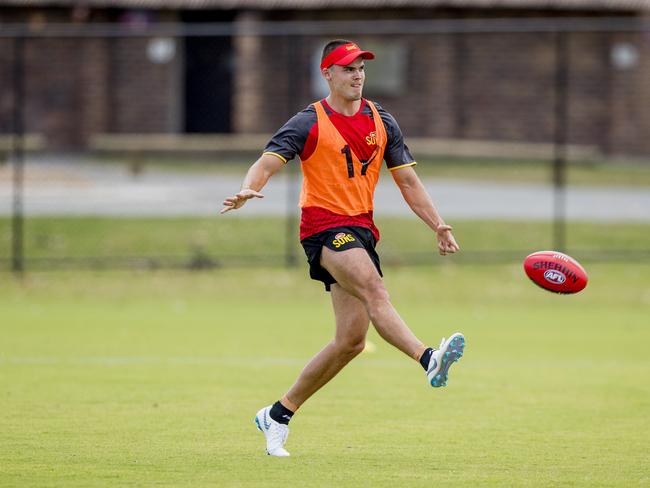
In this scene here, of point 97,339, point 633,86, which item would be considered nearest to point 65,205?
point 97,339

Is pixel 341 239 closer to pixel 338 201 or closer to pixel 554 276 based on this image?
pixel 338 201

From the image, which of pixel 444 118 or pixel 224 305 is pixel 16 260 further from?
pixel 444 118

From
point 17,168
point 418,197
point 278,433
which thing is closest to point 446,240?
point 418,197

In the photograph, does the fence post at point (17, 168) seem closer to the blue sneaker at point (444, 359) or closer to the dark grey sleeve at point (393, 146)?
the dark grey sleeve at point (393, 146)

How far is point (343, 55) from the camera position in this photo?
737cm

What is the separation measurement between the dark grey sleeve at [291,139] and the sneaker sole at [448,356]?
142 cm

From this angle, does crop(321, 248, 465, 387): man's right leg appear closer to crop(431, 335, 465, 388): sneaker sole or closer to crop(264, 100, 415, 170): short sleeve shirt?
crop(431, 335, 465, 388): sneaker sole

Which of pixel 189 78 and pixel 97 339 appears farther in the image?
pixel 189 78

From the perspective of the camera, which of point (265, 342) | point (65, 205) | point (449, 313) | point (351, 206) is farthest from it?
point (65, 205)

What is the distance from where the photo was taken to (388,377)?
1048cm

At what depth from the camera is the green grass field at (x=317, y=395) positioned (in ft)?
22.9

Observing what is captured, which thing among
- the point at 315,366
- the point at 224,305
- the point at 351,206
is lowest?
the point at 224,305

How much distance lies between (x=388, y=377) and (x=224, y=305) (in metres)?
5.32

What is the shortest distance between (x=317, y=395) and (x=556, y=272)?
8.51 feet
